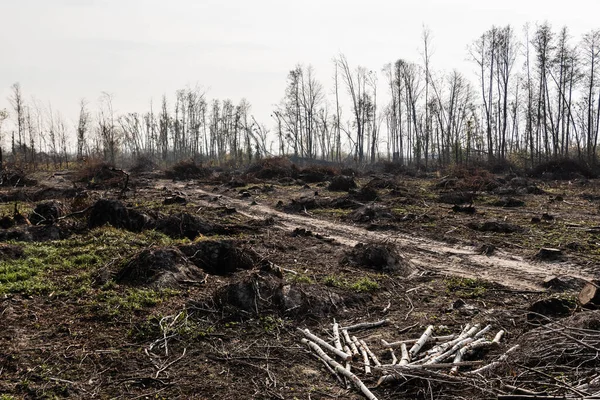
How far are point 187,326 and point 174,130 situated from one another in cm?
6353

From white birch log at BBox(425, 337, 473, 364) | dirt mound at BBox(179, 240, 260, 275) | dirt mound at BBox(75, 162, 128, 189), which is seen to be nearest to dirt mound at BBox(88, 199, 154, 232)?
dirt mound at BBox(179, 240, 260, 275)

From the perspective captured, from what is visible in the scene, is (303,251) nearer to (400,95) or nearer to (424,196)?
(424,196)

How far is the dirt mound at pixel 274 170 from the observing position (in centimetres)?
2984

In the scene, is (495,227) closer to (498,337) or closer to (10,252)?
(498,337)

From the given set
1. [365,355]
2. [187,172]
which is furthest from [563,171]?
[365,355]

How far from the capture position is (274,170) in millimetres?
30344

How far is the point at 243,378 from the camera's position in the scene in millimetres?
4672

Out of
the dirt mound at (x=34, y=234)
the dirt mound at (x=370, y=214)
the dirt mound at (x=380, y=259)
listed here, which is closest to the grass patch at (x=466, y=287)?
the dirt mound at (x=380, y=259)

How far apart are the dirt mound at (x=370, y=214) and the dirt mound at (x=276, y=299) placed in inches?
318

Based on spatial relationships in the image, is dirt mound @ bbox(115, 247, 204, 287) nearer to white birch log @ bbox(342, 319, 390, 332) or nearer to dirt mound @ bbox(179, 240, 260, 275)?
dirt mound @ bbox(179, 240, 260, 275)

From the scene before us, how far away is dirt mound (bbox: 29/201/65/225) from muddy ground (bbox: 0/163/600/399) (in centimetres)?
4

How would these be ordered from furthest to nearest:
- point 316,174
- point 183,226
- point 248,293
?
point 316,174 → point 183,226 → point 248,293

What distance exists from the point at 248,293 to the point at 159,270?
→ 190 centimetres

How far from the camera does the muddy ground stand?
4574 millimetres
